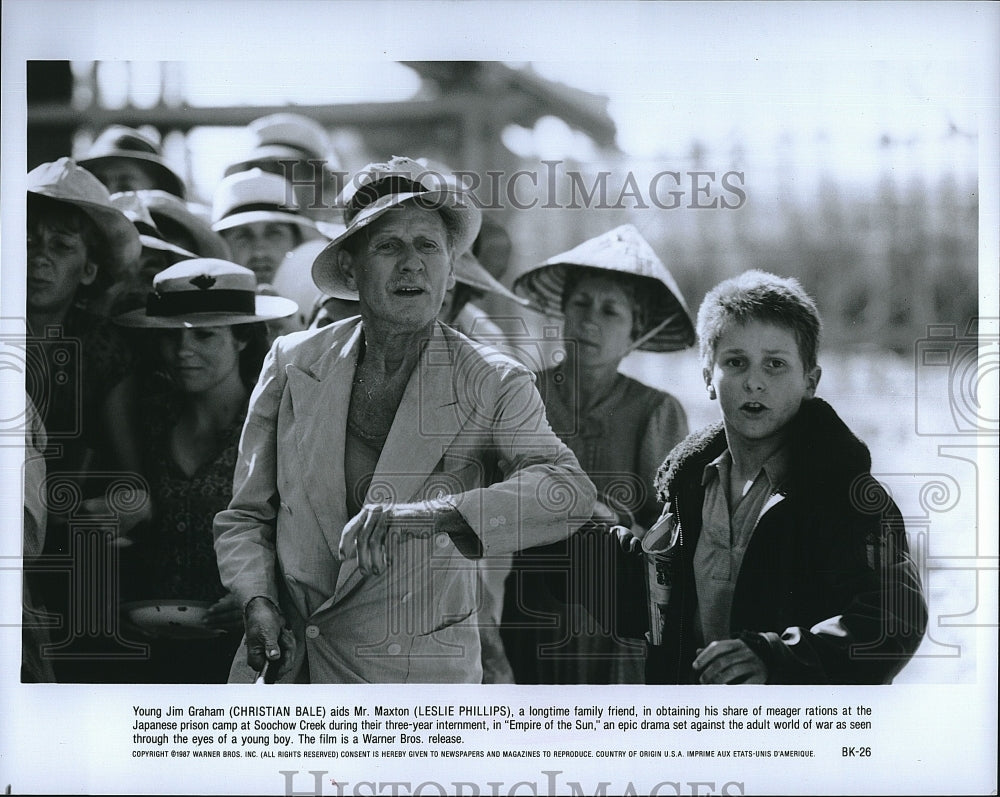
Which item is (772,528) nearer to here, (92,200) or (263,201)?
(263,201)

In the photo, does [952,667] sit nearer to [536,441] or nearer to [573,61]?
[536,441]

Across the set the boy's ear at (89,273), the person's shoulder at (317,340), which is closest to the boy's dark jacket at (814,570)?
the person's shoulder at (317,340)

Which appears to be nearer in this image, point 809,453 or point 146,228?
A: point 809,453

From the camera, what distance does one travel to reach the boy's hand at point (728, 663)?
14.2 ft

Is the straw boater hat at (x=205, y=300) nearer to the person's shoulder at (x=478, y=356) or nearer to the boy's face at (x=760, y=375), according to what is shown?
the person's shoulder at (x=478, y=356)

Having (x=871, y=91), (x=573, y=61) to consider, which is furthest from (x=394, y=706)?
(x=871, y=91)

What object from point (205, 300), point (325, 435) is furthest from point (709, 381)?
point (205, 300)

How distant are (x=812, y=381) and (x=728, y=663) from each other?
1.08 m

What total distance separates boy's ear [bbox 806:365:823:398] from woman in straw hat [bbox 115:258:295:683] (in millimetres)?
1949

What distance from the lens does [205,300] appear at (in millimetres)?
4418

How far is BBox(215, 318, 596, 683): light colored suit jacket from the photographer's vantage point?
4.30 metres

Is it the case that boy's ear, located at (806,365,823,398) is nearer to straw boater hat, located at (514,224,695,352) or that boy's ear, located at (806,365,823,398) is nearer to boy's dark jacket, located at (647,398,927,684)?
boy's dark jacket, located at (647,398,927,684)

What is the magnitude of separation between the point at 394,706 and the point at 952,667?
2.10 meters

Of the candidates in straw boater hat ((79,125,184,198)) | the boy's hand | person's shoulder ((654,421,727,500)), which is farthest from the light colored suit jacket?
straw boater hat ((79,125,184,198))
